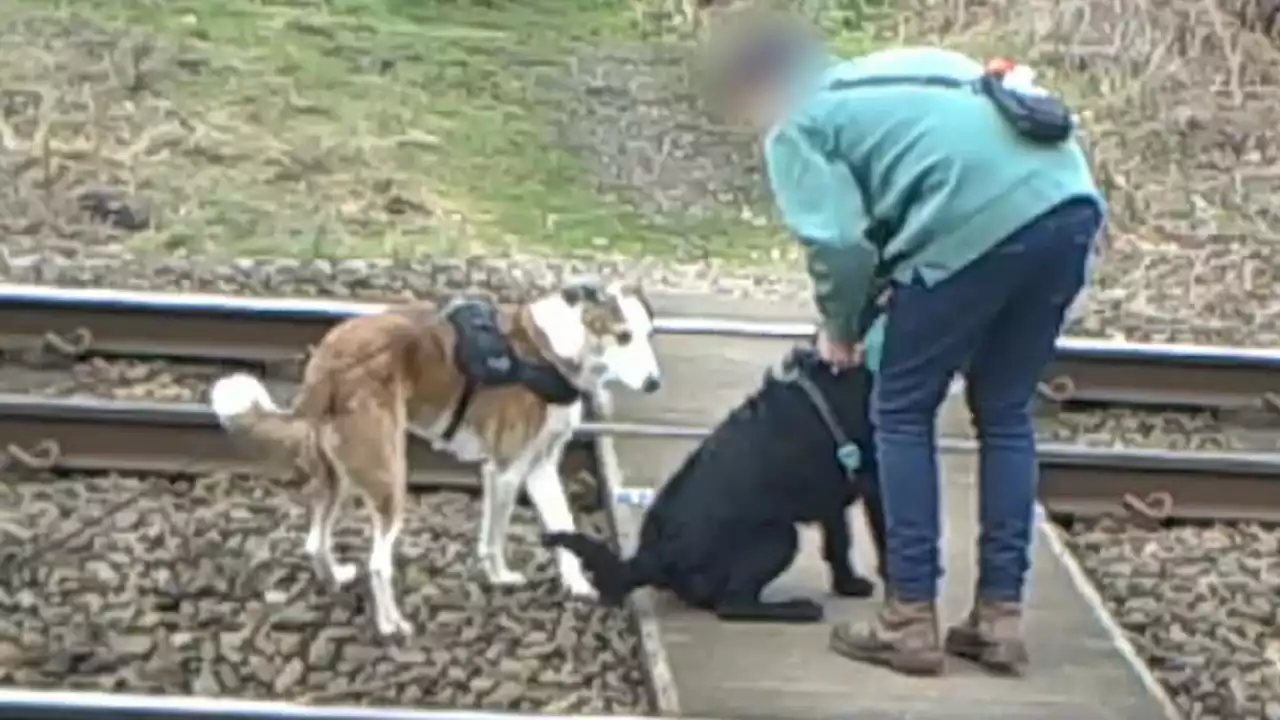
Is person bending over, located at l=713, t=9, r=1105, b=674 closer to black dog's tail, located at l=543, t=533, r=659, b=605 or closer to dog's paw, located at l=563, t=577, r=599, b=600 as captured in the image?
black dog's tail, located at l=543, t=533, r=659, b=605

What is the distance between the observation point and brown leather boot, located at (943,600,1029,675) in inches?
243

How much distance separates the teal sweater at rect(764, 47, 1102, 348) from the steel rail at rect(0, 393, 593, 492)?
2.17 meters

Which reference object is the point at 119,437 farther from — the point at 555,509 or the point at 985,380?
the point at 985,380

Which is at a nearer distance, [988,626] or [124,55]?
[988,626]

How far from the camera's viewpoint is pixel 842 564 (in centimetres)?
655

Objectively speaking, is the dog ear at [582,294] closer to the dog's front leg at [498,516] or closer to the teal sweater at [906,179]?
the dog's front leg at [498,516]

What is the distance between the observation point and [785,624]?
637 centimetres

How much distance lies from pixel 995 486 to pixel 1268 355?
254 centimetres

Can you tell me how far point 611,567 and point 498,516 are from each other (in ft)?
1.10

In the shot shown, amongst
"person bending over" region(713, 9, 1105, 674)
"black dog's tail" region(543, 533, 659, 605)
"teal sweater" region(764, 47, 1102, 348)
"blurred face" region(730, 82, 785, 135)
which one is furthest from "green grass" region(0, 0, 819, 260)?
"teal sweater" region(764, 47, 1102, 348)

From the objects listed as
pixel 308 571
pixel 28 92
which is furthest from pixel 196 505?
pixel 28 92

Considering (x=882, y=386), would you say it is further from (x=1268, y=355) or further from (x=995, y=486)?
(x=1268, y=355)

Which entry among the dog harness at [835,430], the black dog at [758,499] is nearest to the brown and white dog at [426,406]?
the black dog at [758,499]

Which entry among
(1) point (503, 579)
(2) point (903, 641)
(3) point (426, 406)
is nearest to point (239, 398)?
(3) point (426, 406)
